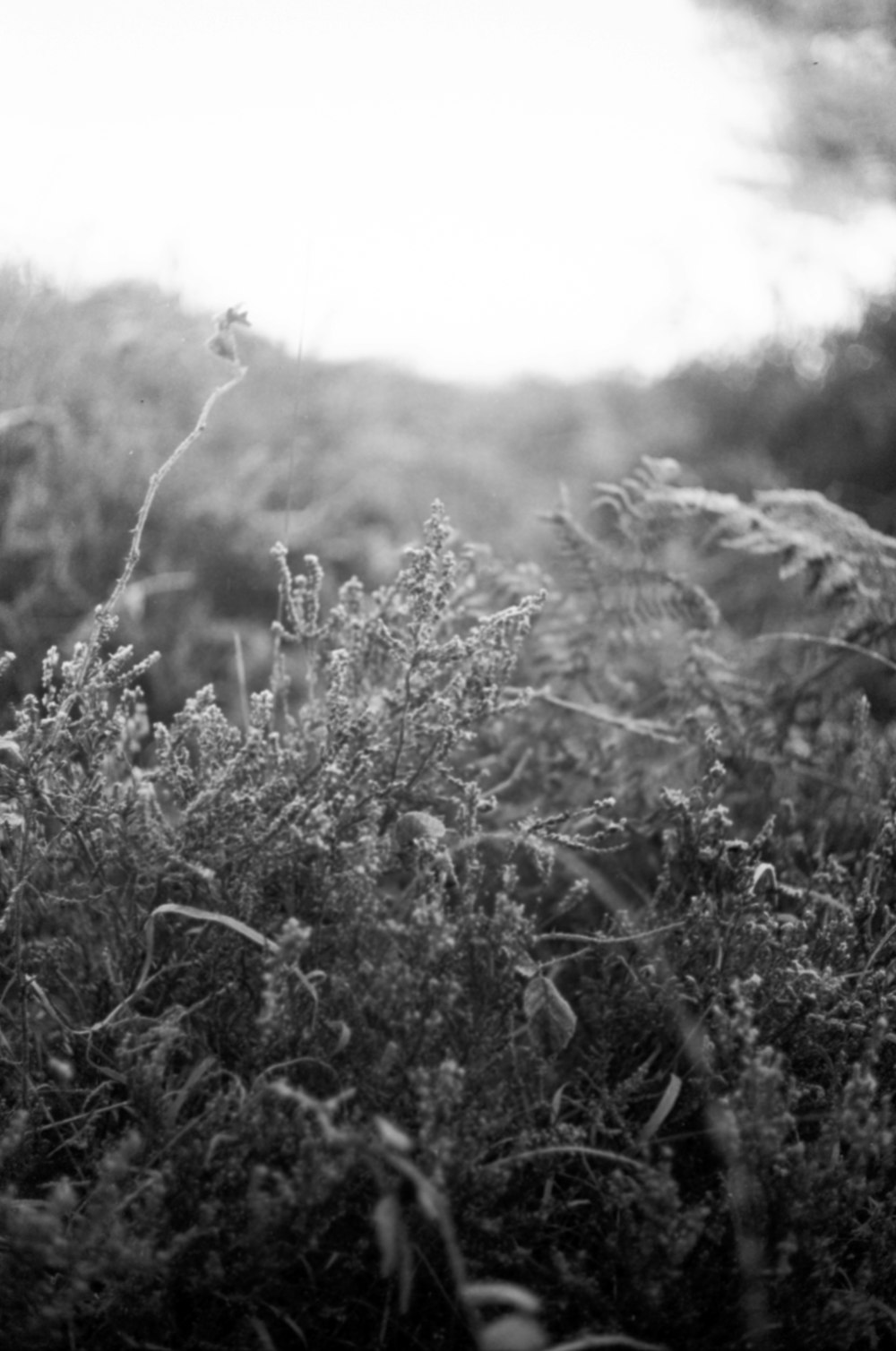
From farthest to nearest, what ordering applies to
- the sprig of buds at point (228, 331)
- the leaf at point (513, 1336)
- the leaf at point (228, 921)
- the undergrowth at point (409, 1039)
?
the sprig of buds at point (228, 331), the leaf at point (228, 921), the undergrowth at point (409, 1039), the leaf at point (513, 1336)

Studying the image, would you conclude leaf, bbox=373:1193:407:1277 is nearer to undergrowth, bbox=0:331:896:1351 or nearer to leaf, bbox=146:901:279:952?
undergrowth, bbox=0:331:896:1351

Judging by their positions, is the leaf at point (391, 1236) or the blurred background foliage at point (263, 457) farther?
the blurred background foliage at point (263, 457)

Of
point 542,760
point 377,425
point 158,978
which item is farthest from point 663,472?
point 377,425

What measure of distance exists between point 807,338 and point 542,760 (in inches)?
189

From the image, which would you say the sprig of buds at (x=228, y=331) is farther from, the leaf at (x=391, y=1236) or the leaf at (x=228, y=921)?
the leaf at (x=391, y=1236)

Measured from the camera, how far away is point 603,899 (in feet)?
5.84

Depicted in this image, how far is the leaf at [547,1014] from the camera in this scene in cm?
133

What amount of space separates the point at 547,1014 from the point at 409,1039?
0.21m

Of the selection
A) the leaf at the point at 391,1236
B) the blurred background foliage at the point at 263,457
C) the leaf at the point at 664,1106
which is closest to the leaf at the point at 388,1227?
the leaf at the point at 391,1236

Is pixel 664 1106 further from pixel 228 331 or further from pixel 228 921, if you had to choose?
pixel 228 331

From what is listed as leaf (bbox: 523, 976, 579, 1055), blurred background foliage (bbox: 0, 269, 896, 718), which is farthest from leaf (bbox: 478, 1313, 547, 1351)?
blurred background foliage (bbox: 0, 269, 896, 718)

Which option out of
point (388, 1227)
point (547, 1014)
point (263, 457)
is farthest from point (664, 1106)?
point (263, 457)

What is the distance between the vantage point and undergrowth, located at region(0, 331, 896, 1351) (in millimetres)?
1119

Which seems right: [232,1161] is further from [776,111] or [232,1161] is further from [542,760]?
[776,111]
